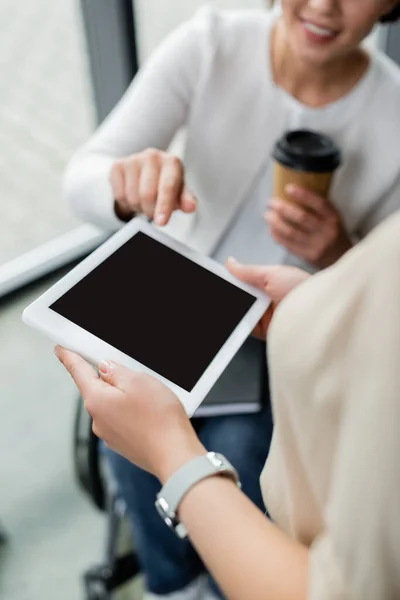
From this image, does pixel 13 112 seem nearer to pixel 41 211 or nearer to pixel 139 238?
pixel 41 211

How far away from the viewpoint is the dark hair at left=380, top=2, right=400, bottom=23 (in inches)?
33.3

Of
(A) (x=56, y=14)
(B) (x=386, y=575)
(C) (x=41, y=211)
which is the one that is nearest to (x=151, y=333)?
(B) (x=386, y=575)

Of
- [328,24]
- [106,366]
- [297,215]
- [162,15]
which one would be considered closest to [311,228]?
[297,215]

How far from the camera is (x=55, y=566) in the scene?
1.10 m

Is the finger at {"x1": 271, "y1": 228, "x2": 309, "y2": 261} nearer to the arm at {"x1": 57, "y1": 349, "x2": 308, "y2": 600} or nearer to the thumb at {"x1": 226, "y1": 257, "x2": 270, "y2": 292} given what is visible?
the thumb at {"x1": 226, "y1": 257, "x2": 270, "y2": 292}

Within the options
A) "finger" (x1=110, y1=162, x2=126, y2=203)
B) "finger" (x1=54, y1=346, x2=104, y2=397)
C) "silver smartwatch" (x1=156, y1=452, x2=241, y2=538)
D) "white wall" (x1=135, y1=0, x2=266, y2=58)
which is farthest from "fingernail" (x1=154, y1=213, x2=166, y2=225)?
"white wall" (x1=135, y1=0, x2=266, y2=58)

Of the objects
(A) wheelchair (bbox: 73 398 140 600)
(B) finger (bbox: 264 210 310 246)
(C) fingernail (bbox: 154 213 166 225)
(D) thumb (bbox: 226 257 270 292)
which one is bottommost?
(A) wheelchair (bbox: 73 398 140 600)

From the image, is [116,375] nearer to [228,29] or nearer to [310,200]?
[310,200]

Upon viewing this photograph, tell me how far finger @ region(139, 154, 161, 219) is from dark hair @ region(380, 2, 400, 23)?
0.42 meters

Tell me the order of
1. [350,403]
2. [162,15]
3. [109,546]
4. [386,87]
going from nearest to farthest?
[350,403], [386,87], [109,546], [162,15]

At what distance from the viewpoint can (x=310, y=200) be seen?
80 centimetres

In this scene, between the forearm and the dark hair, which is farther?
the dark hair

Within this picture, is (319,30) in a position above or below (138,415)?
above

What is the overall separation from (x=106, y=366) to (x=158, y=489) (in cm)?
35
